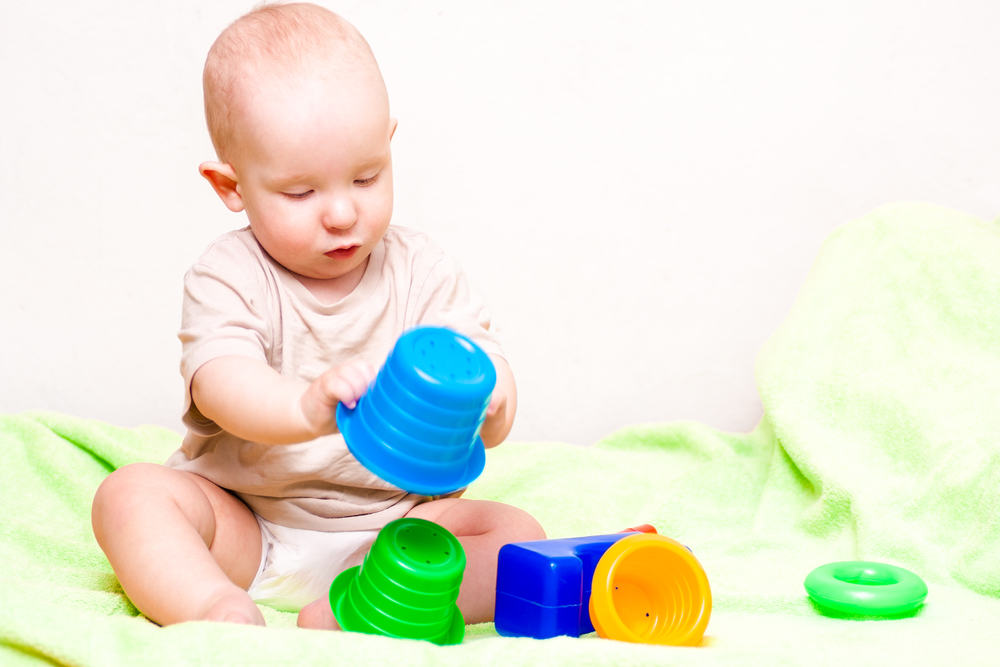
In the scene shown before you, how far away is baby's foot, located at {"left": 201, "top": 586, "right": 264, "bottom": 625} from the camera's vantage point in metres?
0.87

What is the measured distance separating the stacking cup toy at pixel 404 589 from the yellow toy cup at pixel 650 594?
13 centimetres

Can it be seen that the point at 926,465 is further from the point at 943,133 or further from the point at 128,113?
the point at 128,113

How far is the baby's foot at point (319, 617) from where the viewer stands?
95 cm

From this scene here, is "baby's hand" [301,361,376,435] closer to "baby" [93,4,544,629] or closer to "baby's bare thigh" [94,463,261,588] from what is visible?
"baby" [93,4,544,629]

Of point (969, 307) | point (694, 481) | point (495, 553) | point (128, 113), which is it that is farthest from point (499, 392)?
point (128, 113)

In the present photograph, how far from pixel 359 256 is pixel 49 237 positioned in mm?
933

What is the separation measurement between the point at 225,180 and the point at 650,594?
0.59 m

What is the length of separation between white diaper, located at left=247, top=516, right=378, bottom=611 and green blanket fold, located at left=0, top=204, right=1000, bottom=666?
4 centimetres

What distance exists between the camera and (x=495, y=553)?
Answer: 1092mm

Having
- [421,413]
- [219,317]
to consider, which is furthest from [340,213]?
[421,413]

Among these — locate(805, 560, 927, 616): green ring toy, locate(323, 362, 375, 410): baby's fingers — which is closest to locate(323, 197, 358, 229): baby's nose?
locate(323, 362, 375, 410): baby's fingers

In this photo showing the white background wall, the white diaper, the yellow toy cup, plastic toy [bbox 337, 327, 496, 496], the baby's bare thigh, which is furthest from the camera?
Result: the white background wall

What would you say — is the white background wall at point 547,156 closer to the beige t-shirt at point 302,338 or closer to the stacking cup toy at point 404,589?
the beige t-shirt at point 302,338

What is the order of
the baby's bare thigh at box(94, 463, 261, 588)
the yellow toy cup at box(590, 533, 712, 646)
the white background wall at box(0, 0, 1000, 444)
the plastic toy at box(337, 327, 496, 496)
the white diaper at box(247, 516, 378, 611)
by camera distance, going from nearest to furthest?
the plastic toy at box(337, 327, 496, 496), the yellow toy cup at box(590, 533, 712, 646), the baby's bare thigh at box(94, 463, 261, 588), the white diaper at box(247, 516, 378, 611), the white background wall at box(0, 0, 1000, 444)
